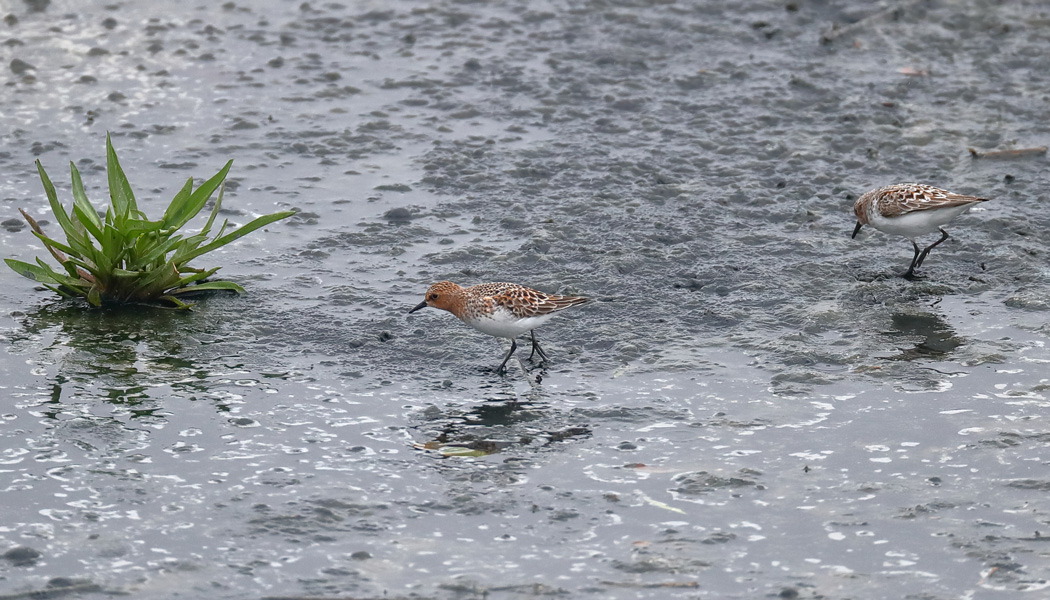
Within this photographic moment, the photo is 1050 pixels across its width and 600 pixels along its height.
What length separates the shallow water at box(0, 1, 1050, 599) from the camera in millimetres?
8281

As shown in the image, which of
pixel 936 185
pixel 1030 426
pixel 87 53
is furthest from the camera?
pixel 87 53

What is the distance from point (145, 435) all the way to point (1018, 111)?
472 inches

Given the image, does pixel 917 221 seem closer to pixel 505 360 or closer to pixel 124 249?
pixel 505 360

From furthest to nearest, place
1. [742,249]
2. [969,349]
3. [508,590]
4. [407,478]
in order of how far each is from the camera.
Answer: [742,249], [969,349], [407,478], [508,590]

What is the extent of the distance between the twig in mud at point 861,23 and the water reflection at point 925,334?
774 centimetres

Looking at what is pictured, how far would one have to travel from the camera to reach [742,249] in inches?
511

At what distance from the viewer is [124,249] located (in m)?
11.3

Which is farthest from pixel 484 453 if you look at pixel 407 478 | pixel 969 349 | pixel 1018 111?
pixel 1018 111

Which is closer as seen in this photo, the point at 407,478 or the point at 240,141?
the point at 407,478

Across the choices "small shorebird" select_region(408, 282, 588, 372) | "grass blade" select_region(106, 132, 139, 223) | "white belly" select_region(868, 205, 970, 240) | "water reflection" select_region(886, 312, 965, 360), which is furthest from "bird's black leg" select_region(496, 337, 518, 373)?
"white belly" select_region(868, 205, 970, 240)

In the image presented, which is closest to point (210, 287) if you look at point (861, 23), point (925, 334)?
point (925, 334)

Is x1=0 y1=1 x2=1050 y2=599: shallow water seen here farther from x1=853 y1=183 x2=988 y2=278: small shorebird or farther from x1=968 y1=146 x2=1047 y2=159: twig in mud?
x1=853 y1=183 x2=988 y2=278: small shorebird

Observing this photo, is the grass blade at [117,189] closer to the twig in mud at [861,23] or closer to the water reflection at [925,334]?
the water reflection at [925,334]

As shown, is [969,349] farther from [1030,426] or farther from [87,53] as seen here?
[87,53]
